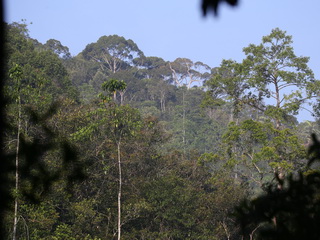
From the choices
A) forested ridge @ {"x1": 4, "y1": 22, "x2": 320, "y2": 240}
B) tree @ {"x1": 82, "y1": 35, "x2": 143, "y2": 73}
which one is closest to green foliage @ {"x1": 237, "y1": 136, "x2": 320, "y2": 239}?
forested ridge @ {"x1": 4, "y1": 22, "x2": 320, "y2": 240}

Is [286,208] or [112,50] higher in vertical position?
[112,50]

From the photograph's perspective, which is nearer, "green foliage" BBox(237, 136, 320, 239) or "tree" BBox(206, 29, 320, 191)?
"green foliage" BBox(237, 136, 320, 239)

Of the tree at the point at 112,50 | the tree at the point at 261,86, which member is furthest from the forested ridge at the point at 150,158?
the tree at the point at 112,50

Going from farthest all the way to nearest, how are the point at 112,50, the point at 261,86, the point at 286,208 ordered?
the point at 112,50 < the point at 261,86 < the point at 286,208

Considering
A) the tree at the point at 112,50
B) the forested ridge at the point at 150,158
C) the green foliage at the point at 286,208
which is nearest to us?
the green foliage at the point at 286,208

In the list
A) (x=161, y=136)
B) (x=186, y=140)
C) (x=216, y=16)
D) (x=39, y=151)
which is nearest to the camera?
(x=216, y=16)

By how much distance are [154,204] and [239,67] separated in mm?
4244

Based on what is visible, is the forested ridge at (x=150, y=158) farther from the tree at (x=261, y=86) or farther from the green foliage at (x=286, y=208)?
the green foliage at (x=286, y=208)

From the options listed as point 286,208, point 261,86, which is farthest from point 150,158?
point 286,208

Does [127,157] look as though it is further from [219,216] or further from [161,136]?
[219,216]

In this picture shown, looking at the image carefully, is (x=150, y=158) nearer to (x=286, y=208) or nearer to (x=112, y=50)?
(x=286, y=208)

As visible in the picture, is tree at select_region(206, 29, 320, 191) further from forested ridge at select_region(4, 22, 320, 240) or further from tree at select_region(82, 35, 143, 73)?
tree at select_region(82, 35, 143, 73)

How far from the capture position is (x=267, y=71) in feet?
46.7

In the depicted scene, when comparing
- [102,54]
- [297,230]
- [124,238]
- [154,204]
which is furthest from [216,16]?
[102,54]
